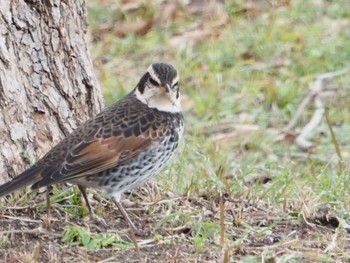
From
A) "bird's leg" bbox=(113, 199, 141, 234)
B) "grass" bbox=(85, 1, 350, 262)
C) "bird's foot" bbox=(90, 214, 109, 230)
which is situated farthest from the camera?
"grass" bbox=(85, 1, 350, 262)

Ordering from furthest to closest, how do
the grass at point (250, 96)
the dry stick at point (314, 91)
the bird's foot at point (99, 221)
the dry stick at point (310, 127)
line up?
the dry stick at point (314, 91), the dry stick at point (310, 127), the grass at point (250, 96), the bird's foot at point (99, 221)

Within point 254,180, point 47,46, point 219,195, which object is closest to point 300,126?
point 254,180

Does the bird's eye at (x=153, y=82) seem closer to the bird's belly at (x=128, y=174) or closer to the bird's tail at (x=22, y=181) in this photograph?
the bird's belly at (x=128, y=174)

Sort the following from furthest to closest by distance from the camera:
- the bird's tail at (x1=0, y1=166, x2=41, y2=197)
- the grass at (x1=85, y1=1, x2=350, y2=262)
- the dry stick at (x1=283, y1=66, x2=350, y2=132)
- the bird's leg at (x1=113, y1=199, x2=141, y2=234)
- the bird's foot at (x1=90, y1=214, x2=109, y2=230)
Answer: the dry stick at (x1=283, y1=66, x2=350, y2=132)
the grass at (x1=85, y1=1, x2=350, y2=262)
the bird's foot at (x1=90, y1=214, x2=109, y2=230)
the bird's leg at (x1=113, y1=199, x2=141, y2=234)
the bird's tail at (x1=0, y1=166, x2=41, y2=197)

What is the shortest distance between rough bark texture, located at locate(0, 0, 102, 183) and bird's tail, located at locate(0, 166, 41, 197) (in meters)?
0.57

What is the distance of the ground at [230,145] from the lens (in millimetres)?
6547

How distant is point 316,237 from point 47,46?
2.21 meters

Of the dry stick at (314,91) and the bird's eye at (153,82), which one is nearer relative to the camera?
the bird's eye at (153,82)

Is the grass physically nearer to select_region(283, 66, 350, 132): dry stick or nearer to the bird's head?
select_region(283, 66, 350, 132): dry stick

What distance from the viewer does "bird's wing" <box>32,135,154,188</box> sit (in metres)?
6.54

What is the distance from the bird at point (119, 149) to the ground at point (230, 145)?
1.01 ft

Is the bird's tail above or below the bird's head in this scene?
below

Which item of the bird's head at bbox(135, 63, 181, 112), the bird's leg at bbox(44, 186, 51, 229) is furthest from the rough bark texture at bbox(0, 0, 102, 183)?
the bird's head at bbox(135, 63, 181, 112)

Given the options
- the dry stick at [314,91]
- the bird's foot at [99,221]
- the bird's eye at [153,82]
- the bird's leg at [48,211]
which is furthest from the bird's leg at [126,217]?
the dry stick at [314,91]
